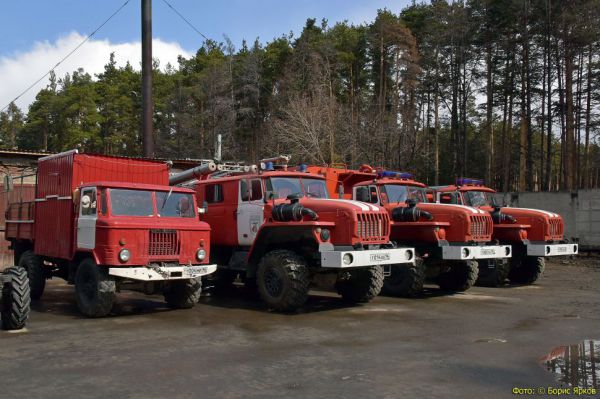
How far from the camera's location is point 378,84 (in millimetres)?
38344

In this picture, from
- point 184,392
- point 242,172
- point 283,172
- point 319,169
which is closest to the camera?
point 184,392

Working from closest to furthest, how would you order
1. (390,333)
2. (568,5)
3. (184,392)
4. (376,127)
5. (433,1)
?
(184,392)
(390,333)
(568,5)
(376,127)
(433,1)

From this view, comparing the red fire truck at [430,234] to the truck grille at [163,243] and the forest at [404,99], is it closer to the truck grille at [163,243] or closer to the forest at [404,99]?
the truck grille at [163,243]

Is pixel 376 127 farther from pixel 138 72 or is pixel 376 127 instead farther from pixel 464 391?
pixel 138 72

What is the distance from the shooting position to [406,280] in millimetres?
11445

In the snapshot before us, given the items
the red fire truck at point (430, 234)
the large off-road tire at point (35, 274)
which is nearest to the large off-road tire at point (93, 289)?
the large off-road tire at point (35, 274)

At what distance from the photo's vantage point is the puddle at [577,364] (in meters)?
5.46

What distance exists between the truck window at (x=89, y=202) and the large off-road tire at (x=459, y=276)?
742 centimetres

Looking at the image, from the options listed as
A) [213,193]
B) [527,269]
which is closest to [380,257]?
[213,193]

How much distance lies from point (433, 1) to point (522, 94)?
10.3 m

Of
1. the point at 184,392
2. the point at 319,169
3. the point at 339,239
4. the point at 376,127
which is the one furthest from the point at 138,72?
the point at 184,392

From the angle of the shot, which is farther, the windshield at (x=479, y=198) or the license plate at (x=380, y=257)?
the windshield at (x=479, y=198)

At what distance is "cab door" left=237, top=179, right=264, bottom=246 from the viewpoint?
10.5 m

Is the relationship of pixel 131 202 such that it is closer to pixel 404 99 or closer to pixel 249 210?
pixel 249 210
